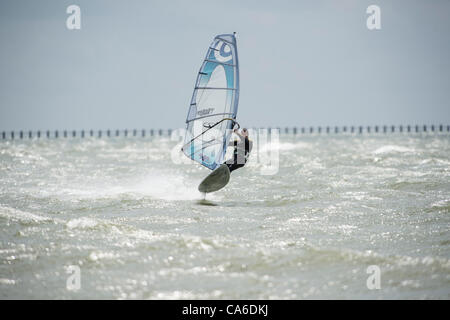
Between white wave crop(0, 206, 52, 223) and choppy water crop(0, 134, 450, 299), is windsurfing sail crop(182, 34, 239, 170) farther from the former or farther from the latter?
white wave crop(0, 206, 52, 223)

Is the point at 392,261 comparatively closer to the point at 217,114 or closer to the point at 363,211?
the point at 363,211

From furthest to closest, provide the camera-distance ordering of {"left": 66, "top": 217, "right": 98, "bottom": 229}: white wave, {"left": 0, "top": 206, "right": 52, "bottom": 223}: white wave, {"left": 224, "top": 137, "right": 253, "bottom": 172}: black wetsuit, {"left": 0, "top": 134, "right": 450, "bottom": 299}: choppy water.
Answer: {"left": 224, "top": 137, "right": 253, "bottom": 172}: black wetsuit → {"left": 0, "top": 206, "right": 52, "bottom": 223}: white wave → {"left": 66, "top": 217, "right": 98, "bottom": 229}: white wave → {"left": 0, "top": 134, "right": 450, "bottom": 299}: choppy water

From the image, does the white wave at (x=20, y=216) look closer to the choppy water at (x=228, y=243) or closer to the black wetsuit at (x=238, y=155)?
the choppy water at (x=228, y=243)

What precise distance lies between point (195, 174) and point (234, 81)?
35.7 ft

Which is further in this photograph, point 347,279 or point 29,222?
point 29,222

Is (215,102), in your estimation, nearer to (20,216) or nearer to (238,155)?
(238,155)

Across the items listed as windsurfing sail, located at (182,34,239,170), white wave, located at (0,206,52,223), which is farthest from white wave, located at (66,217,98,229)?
windsurfing sail, located at (182,34,239,170)

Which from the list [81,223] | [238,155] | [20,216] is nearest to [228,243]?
[81,223]

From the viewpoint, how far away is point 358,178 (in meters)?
18.4

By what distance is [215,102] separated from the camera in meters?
12.8

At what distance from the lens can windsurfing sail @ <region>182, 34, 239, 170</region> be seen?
12594mm

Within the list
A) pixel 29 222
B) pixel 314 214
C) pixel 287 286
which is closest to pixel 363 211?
pixel 314 214

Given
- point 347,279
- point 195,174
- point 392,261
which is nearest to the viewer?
point 347,279
